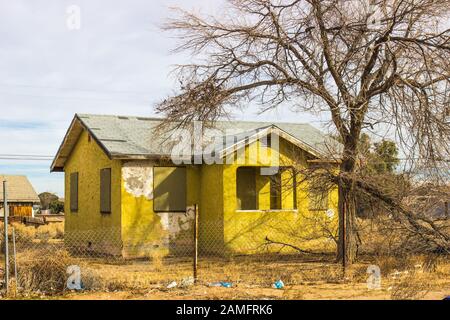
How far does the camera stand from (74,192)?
23.2 m

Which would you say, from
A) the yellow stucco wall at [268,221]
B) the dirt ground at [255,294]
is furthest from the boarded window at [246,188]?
the dirt ground at [255,294]

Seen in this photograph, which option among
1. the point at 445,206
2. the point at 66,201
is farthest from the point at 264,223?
the point at 66,201

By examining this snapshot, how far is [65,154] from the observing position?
79.6 feet

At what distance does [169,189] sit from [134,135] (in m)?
2.69

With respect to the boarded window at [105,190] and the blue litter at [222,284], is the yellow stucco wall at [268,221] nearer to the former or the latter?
the boarded window at [105,190]

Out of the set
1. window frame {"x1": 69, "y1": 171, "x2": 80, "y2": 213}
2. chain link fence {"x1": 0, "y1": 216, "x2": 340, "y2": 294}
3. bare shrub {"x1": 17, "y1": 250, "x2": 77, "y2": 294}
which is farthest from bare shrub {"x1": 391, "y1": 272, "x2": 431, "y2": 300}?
window frame {"x1": 69, "y1": 171, "x2": 80, "y2": 213}

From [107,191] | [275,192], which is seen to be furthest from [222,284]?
[275,192]

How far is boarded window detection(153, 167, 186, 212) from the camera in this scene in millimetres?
19141

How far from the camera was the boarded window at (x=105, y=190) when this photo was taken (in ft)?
64.5

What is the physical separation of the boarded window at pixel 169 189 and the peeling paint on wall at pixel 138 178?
0.19 meters

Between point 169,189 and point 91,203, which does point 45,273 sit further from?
point 91,203

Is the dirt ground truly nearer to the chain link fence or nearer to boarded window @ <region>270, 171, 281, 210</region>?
the chain link fence

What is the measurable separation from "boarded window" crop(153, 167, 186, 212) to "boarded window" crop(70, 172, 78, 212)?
5359 mm

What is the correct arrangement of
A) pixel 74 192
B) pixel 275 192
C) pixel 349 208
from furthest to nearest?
pixel 74 192 → pixel 275 192 → pixel 349 208
